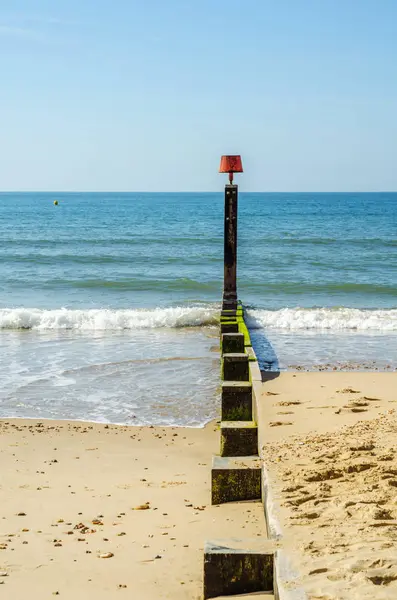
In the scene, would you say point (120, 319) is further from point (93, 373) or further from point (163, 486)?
point (163, 486)

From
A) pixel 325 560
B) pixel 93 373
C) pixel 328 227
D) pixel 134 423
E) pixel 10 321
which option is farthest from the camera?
pixel 328 227

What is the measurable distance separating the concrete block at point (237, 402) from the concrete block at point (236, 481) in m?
1.97

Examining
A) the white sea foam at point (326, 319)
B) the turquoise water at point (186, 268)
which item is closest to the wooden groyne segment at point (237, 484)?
the white sea foam at point (326, 319)

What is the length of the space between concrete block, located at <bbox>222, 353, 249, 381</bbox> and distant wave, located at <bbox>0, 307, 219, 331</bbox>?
7.88m

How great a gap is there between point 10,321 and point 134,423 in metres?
8.75

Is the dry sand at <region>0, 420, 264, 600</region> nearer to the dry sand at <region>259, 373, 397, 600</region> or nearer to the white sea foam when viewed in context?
the dry sand at <region>259, 373, 397, 600</region>

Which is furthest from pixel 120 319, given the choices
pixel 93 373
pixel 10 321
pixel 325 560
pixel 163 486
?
pixel 325 560

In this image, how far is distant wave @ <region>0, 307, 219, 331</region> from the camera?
17.3 meters

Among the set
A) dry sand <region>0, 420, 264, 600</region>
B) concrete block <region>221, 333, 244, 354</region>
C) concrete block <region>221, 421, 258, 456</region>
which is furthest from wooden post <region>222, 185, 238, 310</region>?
concrete block <region>221, 421, 258, 456</region>

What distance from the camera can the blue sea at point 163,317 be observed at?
35.6ft

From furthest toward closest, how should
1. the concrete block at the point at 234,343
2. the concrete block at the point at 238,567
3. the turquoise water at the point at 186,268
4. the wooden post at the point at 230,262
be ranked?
1. the turquoise water at the point at 186,268
2. the wooden post at the point at 230,262
3. the concrete block at the point at 234,343
4. the concrete block at the point at 238,567

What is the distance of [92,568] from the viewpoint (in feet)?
16.4

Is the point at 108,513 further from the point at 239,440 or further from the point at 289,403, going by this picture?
the point at 289,403

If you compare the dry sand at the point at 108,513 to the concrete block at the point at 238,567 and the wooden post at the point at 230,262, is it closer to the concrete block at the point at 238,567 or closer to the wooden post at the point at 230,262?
the concrete block at the point at 238,567
